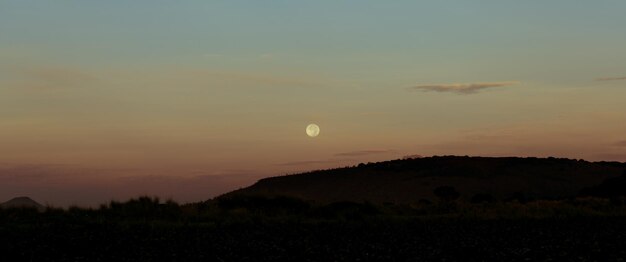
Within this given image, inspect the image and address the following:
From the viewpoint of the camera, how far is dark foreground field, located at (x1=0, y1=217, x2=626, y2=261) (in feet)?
72.9

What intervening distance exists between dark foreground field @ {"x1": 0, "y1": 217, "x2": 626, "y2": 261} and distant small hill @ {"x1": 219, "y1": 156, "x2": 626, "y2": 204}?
67.3 m

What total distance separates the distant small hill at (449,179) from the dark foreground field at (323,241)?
67.3 m

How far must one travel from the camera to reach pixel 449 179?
377 ft

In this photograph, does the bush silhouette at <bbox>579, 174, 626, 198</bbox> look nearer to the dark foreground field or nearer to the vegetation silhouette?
the vegetation silhouette

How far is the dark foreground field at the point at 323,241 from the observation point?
2223 cm

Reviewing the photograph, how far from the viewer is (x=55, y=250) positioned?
2392 centimetres

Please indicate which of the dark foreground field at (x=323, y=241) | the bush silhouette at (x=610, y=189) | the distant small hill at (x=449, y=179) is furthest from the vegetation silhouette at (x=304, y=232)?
the distant small hill at (x=449, y=179)

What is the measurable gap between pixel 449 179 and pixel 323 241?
89346mm

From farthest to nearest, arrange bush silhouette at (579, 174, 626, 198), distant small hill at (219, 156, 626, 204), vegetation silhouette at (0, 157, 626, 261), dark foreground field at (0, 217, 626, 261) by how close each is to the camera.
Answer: distant small hill at (219, 156, 626, 204) → bush silhouette at (579, 174, 626, 198) → vegetation silhouette at (0, 157, 626, 261) → dark foreground field at (0, 217, 626, 261)

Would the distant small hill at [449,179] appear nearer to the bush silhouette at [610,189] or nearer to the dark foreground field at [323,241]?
the bush silhouette at [610,189]

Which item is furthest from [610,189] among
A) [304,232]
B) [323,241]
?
[323,241]

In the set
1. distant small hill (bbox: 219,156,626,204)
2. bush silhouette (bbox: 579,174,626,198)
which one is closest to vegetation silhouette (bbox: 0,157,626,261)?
bush silhouette (bbox: 579,174,626,198)

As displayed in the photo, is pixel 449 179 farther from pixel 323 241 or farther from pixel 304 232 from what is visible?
pixel 323 241

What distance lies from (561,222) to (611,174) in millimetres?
84167
